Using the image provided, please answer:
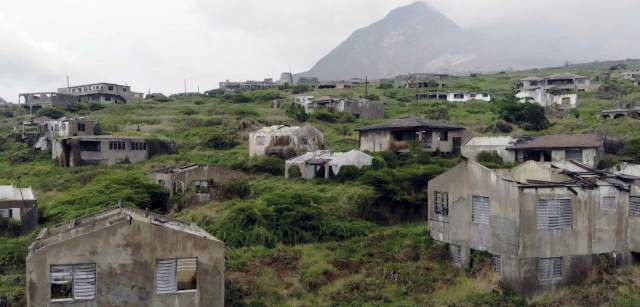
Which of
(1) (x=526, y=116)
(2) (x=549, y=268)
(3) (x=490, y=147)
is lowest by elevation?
(2) (x=549, y=268)

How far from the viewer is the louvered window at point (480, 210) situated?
21.7m

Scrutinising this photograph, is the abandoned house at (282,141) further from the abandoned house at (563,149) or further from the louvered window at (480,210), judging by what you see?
the louvered window at (480,210)

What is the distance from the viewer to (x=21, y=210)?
29750mm

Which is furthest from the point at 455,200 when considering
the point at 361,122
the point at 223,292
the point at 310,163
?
the point at 361,122

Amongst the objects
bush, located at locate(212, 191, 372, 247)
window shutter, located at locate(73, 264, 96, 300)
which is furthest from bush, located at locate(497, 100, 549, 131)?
window shutter, located at locate(73, 264, 96, 300)

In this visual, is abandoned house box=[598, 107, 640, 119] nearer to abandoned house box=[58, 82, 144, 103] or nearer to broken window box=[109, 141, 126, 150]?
broken window box=[109, 141, 126, 150]

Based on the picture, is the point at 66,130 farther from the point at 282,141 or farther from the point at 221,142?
the point at 282,141

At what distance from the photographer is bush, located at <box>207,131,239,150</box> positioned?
5231 centimetres

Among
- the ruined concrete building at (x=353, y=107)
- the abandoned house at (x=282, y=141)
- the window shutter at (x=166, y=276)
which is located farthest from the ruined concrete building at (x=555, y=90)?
the window shutter at (x=166, y=276)

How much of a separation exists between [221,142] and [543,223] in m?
35.8

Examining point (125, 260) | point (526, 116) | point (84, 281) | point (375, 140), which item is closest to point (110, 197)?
point (84, 281)

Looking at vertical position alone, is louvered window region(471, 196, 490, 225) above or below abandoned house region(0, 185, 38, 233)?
above

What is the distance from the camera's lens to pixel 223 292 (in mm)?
18406

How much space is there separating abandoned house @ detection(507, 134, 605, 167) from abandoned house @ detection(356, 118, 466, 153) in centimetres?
501
